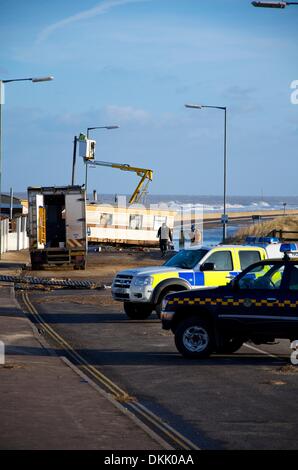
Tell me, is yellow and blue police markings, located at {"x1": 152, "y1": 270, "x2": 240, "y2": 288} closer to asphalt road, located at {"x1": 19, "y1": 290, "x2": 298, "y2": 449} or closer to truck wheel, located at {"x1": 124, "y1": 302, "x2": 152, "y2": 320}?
asphalt road, located at {"x1": 19, "y1": 290, "x2": 298, "y2": 449}

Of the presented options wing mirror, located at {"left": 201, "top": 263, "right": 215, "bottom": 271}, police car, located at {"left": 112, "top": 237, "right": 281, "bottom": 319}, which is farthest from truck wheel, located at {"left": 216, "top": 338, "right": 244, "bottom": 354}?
police car, located at {"left": 112, "top": 237, "right": 281, "bottom": 319}

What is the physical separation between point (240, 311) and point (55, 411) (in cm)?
562

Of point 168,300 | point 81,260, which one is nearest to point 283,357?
point 168,300

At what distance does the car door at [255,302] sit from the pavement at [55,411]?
2878 millimetres

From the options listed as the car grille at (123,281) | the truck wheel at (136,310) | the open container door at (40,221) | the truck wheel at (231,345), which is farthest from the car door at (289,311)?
the open container door at (40,221)

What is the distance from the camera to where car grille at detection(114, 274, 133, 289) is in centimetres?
2290

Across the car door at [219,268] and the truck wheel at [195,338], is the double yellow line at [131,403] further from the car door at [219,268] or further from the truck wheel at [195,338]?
the car door at [219,268]

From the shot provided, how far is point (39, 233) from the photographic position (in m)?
41.7

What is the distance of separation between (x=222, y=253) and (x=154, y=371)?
23.7 feet

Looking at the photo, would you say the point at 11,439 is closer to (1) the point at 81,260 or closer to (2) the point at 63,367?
(2) the point at 63,367

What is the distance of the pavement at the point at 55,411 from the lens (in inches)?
393

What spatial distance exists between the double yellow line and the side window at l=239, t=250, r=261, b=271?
4.71 meters

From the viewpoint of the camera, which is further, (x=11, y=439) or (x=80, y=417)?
(x=80, y=417)
